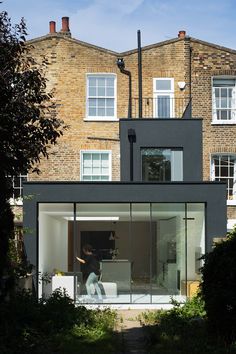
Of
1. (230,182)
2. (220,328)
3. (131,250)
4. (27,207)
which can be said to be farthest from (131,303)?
(230,182)

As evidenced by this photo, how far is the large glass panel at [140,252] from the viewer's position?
744 inches

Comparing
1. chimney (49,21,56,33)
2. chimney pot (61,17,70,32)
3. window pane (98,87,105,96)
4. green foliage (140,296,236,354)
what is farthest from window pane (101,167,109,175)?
green foliage (140,296,236,354)

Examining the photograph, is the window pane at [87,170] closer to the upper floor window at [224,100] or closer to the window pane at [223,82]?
the upper floor window at [224,100]

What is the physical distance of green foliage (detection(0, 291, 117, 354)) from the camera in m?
9.81

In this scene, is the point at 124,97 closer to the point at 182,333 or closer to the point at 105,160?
the point at 105,160

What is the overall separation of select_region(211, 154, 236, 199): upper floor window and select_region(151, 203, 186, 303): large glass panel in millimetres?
9531

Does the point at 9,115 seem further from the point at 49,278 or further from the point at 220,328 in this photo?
the point at 49,278

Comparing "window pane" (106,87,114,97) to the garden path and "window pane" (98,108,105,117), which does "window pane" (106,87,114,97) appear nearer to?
"window pane" (98,108,105,117)

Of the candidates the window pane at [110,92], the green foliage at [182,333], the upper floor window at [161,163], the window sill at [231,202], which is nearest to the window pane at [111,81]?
the window pane at [110,92]

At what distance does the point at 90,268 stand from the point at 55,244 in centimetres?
139

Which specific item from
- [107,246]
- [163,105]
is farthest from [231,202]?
[107,246]

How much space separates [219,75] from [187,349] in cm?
2137

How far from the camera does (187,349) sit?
9648 mm

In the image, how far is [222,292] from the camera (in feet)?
32.8
